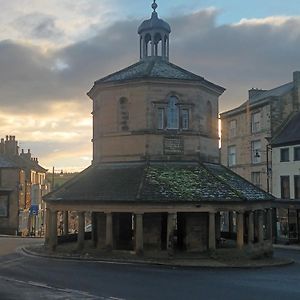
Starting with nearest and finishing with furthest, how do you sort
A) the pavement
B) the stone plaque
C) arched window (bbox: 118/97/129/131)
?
the pavement < the stone plaque < arched window (bbox: 118/97/129/131)

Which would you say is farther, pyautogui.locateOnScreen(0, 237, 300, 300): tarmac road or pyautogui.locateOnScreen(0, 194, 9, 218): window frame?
pyautogui.locateOnScreen(0, 194, 9, 218): window frame

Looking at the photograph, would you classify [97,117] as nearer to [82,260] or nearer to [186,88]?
[186,88]

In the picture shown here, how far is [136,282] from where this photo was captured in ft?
63.7

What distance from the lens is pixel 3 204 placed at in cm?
5488

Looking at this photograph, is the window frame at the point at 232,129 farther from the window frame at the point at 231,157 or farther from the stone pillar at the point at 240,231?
the stone pillar at the point at 240,231

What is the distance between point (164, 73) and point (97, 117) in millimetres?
5206

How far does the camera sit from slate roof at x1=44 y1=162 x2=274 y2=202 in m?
26.3

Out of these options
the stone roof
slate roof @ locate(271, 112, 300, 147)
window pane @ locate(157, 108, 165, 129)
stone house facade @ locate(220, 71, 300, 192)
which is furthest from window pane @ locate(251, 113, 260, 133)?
window pane @ locate(157, 108, 165, 129)

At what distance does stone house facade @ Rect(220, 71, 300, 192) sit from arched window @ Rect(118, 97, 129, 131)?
18097 millimetres

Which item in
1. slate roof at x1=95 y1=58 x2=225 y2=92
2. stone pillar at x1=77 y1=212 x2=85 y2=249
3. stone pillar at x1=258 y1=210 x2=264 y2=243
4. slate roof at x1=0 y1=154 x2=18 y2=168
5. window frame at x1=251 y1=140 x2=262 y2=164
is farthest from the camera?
slate roof at x1=0 y1=154 x2=18 y2=168

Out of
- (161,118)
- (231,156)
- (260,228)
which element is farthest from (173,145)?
(231,156)

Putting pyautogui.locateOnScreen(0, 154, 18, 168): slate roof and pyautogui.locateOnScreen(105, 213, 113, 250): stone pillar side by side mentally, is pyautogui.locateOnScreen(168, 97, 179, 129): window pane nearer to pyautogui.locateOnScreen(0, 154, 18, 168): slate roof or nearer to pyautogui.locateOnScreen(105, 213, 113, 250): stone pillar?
pyautogui.locateOnScreen(105, 213, 113, 250): stone pillar

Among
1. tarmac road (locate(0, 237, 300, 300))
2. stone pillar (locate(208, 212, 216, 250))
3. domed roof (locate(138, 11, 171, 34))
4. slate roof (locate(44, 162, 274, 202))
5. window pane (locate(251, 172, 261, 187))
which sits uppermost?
domed roof (locate(138, 11, 171, 34))

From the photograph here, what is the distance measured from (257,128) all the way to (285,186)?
22.7 ft
